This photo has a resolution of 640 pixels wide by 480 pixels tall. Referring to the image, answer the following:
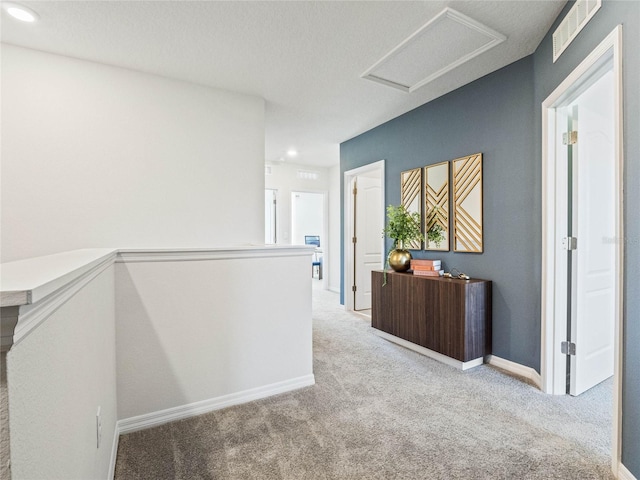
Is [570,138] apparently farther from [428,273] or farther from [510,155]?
[428,273]

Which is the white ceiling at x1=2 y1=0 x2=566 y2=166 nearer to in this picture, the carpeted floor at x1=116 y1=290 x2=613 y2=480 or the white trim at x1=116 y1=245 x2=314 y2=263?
the white trim at x1=116 y1=245 x2=314 y2=263

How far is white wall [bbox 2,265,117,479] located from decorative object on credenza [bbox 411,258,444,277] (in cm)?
258

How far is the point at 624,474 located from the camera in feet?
Answer: 4.52

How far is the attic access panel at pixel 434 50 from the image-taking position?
212cm

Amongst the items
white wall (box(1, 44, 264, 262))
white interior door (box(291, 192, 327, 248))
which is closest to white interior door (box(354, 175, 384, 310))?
white wall (box(1, 44, 264, 262))

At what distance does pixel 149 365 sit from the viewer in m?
1.88

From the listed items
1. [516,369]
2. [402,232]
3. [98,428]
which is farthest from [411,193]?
[98,428]

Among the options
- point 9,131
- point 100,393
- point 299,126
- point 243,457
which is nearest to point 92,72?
point 9,131

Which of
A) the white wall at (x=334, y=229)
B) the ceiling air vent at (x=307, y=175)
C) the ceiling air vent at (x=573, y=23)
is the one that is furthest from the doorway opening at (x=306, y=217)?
the ceiling air vent at (x=573, y=23)

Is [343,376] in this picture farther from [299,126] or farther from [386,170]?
[299,126]

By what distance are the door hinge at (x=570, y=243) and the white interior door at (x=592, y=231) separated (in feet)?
0.07

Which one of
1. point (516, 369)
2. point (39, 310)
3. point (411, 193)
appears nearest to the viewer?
point (39, 310)

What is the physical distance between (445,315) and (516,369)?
66 centimetres

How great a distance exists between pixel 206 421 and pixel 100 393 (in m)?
0.79
